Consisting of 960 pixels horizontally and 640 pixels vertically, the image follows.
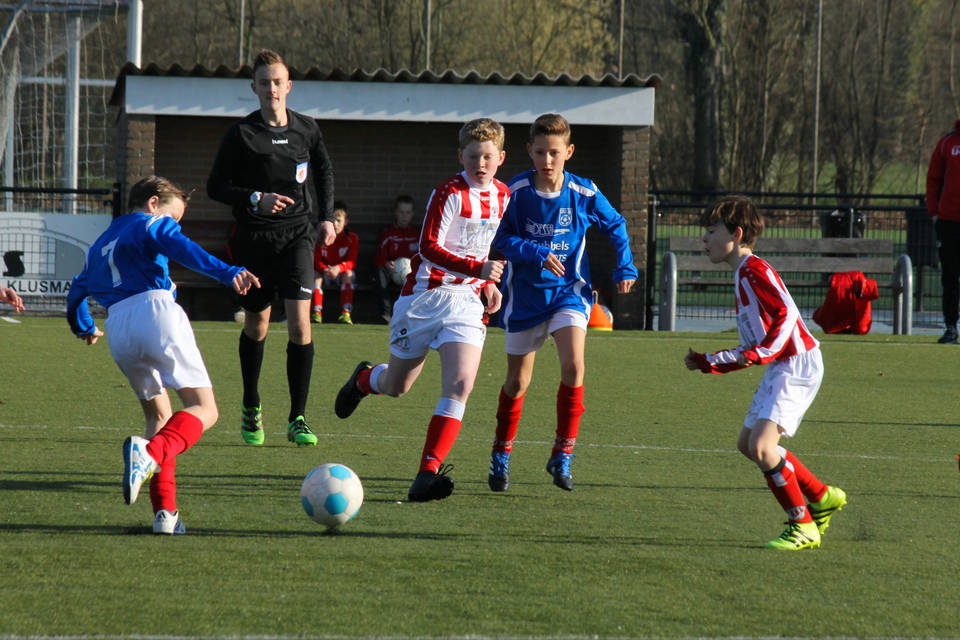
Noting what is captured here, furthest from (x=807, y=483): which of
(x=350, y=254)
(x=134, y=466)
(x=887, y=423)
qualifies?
(x=350, y=254)

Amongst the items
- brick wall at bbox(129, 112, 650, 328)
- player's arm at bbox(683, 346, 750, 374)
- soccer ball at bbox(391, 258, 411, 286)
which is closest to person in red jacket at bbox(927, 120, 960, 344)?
brick wall at bbox(129, 112, 650, 328)

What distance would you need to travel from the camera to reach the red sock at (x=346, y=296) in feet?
49.5

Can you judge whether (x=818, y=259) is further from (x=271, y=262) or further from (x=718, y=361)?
(x=718, y=361)

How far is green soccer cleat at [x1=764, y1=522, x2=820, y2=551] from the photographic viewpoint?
14.3 ft

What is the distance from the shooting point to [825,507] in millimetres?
4668

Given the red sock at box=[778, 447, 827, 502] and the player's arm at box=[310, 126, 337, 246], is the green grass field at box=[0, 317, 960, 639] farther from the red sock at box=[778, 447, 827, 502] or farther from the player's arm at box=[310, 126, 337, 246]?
the player's arm at box=[310, 126, 337, 246]

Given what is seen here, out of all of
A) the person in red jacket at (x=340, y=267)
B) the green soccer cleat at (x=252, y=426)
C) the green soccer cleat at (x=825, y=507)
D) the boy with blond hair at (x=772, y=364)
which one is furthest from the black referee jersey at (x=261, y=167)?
the person in red jacket at (x=340, y=267)

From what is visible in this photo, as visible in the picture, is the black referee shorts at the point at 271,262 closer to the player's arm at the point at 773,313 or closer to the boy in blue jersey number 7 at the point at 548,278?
the boy in blue jersey number 7 at the point at 548,278

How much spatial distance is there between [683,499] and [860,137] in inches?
1365

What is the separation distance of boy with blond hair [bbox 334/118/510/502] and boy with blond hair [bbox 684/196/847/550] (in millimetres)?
988

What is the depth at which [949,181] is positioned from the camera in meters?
12.3

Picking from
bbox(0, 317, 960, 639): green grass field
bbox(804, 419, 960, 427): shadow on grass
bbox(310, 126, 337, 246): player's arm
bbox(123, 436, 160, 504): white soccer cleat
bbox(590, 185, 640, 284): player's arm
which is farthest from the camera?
bbox(804, 419, 960, 427): shadow on grass

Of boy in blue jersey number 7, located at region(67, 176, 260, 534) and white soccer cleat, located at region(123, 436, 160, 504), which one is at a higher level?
boy in blue jersey number 7, located at region(67, 176, 260, 534)

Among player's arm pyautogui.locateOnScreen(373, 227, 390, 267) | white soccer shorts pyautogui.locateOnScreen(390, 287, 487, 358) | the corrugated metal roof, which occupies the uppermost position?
the corrugated metal roof
